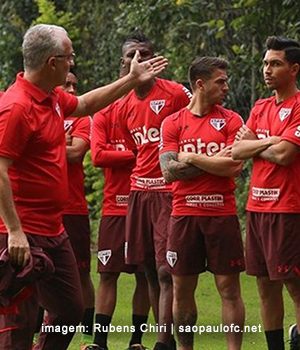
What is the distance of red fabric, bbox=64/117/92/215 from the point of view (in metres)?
11.8

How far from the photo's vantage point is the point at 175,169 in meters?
10.4

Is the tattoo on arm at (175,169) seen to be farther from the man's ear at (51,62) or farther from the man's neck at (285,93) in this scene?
the man's ear at (51,62)

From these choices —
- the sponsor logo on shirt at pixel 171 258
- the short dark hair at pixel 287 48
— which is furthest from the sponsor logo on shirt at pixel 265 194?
the short dark hair at pixel 287 48

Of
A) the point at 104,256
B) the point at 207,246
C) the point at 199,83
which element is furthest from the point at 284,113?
the point at 104,256

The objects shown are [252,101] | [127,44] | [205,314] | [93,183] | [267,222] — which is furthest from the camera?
[93,183]

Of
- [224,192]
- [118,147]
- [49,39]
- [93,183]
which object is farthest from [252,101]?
[49,39]

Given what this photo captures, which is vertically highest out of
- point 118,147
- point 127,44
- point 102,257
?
point 127,44

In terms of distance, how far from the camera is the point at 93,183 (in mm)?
22609

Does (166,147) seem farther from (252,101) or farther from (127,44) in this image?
(252,101)

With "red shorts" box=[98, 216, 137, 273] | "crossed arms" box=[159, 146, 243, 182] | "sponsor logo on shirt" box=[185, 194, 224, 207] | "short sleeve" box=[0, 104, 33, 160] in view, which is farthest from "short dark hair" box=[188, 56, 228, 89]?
"short sleeve" box=[0, 104, 33, 160]

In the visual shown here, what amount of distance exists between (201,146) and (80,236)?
6.40ft

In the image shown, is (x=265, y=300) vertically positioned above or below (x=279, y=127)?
below

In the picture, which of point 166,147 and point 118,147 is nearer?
point 166,147

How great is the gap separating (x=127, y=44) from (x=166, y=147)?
1.34 m
